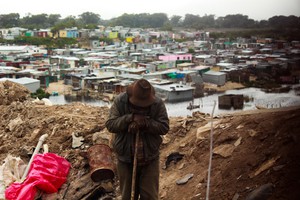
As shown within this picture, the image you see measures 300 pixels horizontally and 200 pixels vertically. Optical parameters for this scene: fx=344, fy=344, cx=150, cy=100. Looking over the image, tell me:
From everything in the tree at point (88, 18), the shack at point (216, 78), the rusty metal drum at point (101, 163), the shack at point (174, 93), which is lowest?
the shack at point (174, 93)

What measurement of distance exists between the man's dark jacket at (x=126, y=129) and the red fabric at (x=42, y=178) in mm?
1331

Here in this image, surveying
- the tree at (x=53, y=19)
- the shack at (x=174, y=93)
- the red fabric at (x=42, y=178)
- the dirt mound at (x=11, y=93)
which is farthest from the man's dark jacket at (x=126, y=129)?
the tree at (x=53, y=19)

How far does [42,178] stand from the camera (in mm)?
3416

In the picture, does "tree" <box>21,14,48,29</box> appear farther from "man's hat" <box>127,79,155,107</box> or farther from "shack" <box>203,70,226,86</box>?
"man's hat" <box>127,79,155,107</box>

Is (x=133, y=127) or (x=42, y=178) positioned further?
(x=42, y=178)

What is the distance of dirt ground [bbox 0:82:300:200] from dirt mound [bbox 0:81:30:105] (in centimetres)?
84

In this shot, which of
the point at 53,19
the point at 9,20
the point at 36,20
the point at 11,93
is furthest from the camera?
the point at 53,19

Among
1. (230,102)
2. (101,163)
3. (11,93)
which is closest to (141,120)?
(101,163)

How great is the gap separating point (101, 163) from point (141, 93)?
1.46 meters

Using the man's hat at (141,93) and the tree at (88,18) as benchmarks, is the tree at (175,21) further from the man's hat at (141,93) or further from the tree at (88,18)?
the man's hat at (141,93)

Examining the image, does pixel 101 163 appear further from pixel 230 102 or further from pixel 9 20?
pixel 9 20

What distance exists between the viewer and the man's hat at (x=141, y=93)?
7.42ft

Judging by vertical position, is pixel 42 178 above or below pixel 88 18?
below

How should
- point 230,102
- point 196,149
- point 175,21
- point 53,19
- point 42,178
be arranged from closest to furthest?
point 42,178
point 196,149
point 230,102
point 53,19
point 175,21
